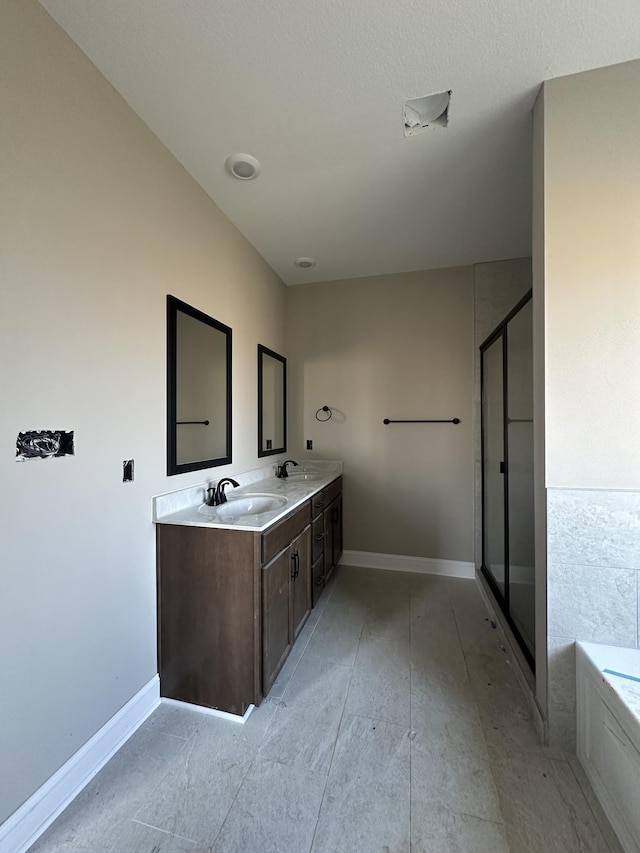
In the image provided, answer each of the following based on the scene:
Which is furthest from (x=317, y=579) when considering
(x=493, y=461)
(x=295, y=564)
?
(x=493, y=461)

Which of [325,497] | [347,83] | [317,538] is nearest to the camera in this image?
[347,83]

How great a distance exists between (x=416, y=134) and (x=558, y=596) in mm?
2044

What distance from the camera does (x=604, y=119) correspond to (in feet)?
4.04

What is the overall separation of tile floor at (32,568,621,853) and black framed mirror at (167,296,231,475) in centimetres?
113

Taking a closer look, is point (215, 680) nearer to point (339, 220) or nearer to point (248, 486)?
point (248, 486)

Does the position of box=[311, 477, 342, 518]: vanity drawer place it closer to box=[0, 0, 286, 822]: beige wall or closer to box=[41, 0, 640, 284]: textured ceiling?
box=[0, 0, 286, 822]: beige wall

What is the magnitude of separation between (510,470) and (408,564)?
131cm

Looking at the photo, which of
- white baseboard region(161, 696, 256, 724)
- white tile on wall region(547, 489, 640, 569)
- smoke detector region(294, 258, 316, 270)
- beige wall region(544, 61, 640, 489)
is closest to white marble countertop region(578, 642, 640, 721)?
white tile on wall region(547, 489, 640, 569)

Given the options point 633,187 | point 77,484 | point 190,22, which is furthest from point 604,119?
point 77,484

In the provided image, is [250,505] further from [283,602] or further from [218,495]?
[283,602]

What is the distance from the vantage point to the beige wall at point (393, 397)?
2.79m

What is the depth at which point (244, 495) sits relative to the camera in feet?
6.45

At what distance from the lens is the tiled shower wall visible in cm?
121

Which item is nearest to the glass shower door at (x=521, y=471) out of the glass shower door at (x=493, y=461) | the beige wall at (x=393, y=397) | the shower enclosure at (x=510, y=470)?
the shower enclosure at (x=510, y=470)
